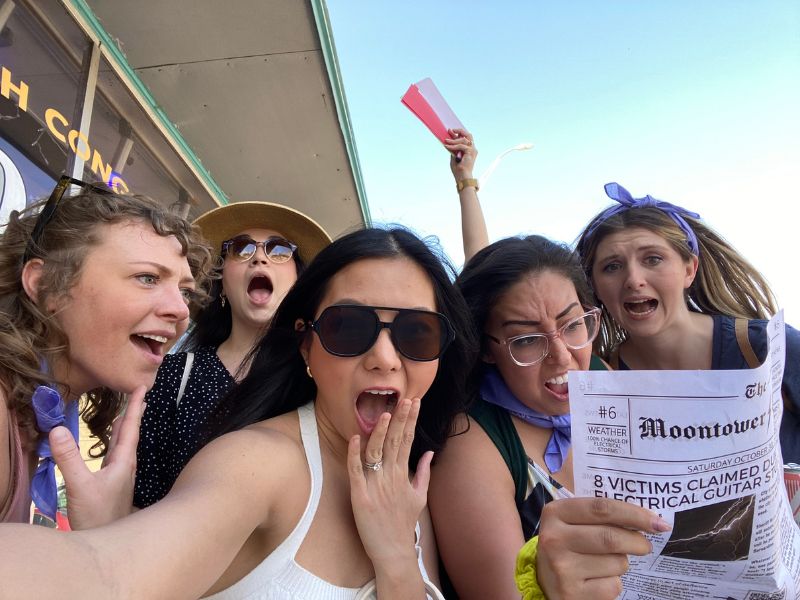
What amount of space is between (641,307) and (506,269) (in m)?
1.09

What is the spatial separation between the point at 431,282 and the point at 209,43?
2.91 m

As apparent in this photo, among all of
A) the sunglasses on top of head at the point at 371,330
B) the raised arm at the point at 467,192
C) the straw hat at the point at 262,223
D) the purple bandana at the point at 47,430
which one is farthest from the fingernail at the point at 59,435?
the raised arm at the point at 467,192

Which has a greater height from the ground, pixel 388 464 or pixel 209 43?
pixel 209 43

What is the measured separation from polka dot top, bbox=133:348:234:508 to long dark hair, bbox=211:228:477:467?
0.41 m

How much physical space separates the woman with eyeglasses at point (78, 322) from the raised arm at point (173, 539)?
38cm

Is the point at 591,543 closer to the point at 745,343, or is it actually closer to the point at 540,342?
the point at 540,342

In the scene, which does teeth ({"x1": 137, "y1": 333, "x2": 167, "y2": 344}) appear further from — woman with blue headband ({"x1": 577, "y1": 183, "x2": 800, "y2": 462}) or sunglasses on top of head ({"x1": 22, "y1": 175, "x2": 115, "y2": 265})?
woman with blue headband ({"x1": 577, "y1": 183, "x2": 800, "y2": 462})

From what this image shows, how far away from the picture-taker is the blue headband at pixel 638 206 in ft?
8.48

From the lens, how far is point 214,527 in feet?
2.97

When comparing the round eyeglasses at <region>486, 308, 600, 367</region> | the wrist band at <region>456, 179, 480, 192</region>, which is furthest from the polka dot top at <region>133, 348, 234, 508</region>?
the wrist band at <region>456, 179, 480, 192</region>

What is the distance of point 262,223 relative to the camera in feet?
9.07

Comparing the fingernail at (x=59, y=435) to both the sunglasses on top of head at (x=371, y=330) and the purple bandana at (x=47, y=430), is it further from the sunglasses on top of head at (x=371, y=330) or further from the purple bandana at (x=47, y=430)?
the sunglasses on top of head at (x=371, y=330)

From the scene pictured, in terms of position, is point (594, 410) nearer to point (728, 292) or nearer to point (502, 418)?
point (502, 418)

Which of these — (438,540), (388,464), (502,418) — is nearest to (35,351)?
(388,464)
